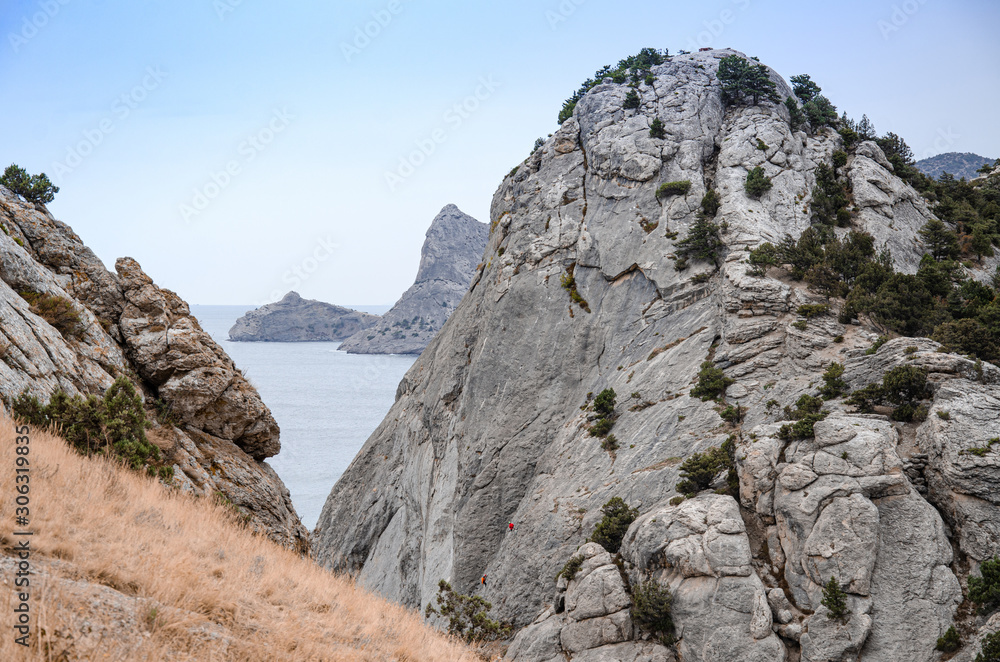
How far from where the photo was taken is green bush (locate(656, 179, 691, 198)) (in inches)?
1468

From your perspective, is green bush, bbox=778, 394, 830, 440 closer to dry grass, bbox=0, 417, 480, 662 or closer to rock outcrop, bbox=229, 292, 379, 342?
dry grass, bbox=0, 417, 480, 662

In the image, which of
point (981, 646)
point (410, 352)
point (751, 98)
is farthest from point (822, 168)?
point (410, 352)

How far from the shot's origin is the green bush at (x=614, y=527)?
73.5ft

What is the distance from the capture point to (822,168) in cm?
3641

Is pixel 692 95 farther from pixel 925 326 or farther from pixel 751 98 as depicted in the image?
pixel 925 326

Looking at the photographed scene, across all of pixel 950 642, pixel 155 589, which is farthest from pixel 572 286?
pixel 155 589

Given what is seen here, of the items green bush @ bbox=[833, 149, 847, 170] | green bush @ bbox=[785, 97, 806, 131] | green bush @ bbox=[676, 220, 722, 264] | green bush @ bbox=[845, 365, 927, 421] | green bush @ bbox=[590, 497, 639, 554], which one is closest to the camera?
green bush @ bbox=[845, 365, 927, 421]

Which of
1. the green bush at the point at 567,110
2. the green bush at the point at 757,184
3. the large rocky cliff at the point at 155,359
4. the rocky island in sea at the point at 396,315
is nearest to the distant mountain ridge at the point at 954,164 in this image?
the rocky island in sea at the point at 396,315

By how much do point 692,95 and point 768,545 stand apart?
37.1 metres

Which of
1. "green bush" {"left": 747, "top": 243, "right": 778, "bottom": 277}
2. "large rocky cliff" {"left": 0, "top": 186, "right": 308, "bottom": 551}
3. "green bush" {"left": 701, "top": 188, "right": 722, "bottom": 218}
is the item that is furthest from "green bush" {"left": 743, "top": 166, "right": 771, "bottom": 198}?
"large rocky cliff" {"left": 0, "top": 186, "right": 308, "bottom": 551}

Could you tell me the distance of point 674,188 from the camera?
37688mm

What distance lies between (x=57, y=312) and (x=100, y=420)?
4911 mm

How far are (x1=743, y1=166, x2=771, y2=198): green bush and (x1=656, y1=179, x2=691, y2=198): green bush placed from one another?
→ 399 cm

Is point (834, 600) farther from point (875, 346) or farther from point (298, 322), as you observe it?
point (298, 322)
